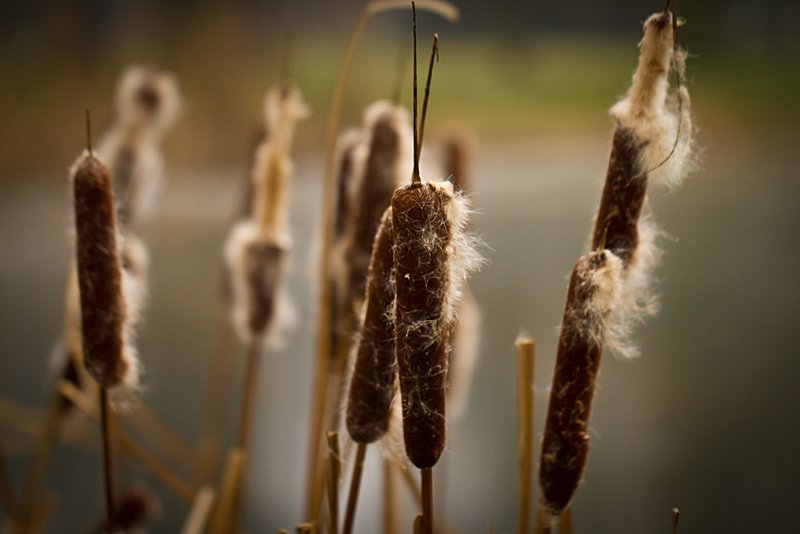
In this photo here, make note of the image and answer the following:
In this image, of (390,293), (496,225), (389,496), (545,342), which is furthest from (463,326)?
(496,225)

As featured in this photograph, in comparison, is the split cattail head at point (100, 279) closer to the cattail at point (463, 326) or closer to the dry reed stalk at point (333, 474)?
the dry reed stalk at point (333, 474)

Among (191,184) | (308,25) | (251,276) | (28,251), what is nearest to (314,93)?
(308,25)

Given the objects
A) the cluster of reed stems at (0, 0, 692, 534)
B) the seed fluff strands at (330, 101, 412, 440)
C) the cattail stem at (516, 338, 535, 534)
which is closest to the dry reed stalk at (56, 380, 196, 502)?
the cluster of reed stems at (0, 0, 692, 534)

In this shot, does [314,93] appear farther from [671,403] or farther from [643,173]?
[643,173]

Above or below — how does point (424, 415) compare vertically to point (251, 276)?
below

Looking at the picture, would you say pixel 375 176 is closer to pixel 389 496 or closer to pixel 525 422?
pixel 525 422

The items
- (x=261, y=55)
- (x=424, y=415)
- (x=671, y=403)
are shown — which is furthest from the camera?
(x=261, y=55)
